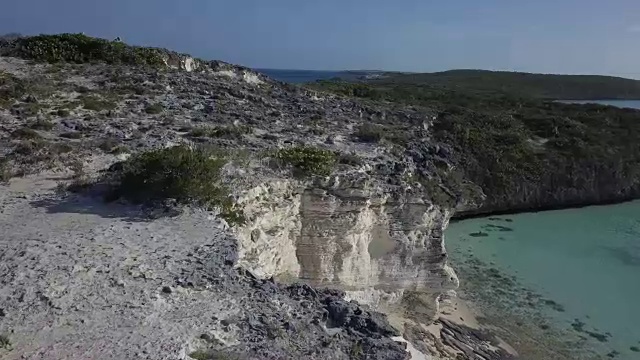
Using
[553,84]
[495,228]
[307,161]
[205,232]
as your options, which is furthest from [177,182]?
[553,84]

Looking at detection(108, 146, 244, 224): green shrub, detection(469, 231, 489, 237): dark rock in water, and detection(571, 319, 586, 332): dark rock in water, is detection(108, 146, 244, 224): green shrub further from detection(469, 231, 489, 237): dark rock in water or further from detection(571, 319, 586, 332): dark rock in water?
detection(469, 231, 489, 237): dark rock in water

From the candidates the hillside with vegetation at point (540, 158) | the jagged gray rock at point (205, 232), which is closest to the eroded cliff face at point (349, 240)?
the jagged gray rock at point (205, 232)

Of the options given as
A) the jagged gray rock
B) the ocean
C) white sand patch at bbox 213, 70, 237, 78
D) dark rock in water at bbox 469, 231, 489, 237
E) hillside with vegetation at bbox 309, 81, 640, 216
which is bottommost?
dark rock in water at bbox 469, 231, 489, 237

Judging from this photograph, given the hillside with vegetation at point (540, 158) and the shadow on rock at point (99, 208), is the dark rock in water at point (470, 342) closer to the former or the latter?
the shadow on rock at point (99, 208)

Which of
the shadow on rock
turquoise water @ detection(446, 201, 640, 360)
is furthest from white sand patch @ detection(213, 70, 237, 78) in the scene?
the shadow on rock

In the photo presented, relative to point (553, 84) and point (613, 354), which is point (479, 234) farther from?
point (553, 84)
